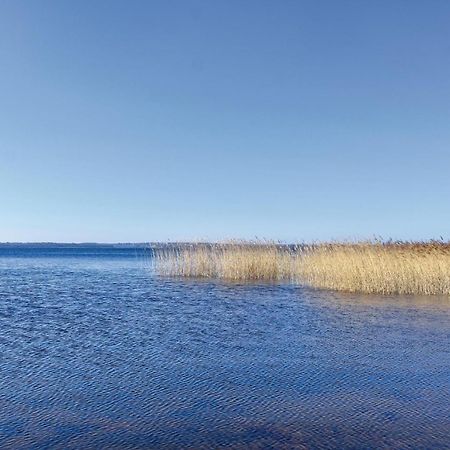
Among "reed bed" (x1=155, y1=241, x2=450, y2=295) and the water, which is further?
"reed bed" (x1=155, y1=241, x2=450, y2=295)

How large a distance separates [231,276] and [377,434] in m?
18.1

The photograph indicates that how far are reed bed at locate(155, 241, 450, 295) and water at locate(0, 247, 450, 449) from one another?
3.25 metres

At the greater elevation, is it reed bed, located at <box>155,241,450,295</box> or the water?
reed bed, located at <box>155,241,450,295</box>

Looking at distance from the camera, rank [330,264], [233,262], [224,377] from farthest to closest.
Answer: [233,262], [330,264], [224,377]

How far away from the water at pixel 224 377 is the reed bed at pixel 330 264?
10.6 ft

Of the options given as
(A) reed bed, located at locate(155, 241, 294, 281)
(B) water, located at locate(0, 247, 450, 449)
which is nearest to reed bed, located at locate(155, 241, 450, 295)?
(A) reed bed, located at locate(155, 241, 294, 281)

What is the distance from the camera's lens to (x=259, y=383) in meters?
6.79

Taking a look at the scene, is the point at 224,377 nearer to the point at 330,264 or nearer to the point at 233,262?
the point at 330,264

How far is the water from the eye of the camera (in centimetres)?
501

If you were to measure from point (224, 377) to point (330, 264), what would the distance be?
13.1m

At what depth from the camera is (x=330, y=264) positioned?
63.8 ft

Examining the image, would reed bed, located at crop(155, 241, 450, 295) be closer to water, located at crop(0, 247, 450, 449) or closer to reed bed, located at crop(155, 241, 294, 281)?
reed bed, located at crop(155, 241, 294, 281)

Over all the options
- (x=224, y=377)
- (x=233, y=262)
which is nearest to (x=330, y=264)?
(x=233, y=262)

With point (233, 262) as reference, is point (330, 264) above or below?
below
